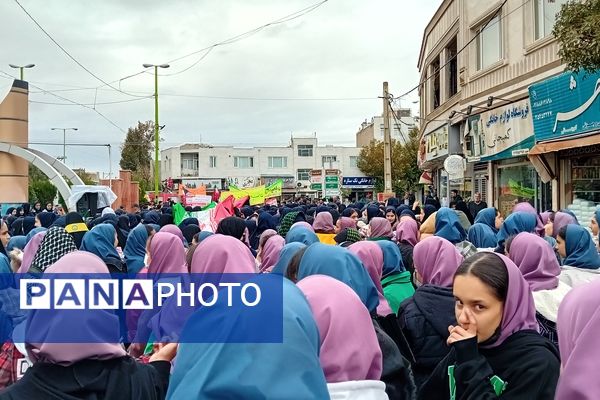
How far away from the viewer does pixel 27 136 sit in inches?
1075

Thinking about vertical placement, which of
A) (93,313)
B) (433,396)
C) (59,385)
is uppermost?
(93,313)

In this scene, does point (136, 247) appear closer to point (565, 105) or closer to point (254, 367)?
point (254, 367)

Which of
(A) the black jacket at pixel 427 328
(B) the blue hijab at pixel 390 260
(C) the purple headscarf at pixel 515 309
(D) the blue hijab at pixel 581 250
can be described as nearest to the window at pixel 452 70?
(D) the blue hijab at pixel 581 250

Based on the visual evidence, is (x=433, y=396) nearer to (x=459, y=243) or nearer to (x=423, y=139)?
(x=459, y=243)

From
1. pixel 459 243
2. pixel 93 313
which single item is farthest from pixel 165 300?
pixel 459 243

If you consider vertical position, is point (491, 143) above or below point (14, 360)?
above

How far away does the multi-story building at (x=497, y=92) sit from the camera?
1356cm

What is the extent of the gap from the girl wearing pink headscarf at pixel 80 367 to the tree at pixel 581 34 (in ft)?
21.1

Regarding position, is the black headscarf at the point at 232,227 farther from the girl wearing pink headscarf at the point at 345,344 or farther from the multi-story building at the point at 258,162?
the multi-story building at the point at 258,162

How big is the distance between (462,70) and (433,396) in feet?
55.9

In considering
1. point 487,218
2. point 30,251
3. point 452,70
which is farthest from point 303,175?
point 30,251

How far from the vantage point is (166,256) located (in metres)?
4.37

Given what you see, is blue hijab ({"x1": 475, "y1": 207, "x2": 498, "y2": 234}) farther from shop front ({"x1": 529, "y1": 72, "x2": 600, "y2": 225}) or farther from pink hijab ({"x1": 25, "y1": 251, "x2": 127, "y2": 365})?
pink hijab ({"x1": 25, "y1": 251, "x2": 127, "y2": 365})

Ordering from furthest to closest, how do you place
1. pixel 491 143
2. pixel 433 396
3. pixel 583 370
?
pixel 491 143
pixel 433 396
pixel 583 370
